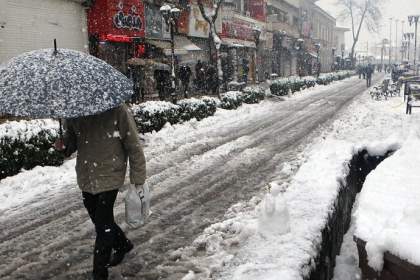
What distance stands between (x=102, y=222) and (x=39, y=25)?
13.7m

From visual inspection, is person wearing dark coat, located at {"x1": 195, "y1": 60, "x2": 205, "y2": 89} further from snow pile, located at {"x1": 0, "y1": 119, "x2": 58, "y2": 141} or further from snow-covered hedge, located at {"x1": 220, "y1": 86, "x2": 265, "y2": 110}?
snow pile, located at {"x1": 0, "y1": 119, "x2": 58, "y2": 141}

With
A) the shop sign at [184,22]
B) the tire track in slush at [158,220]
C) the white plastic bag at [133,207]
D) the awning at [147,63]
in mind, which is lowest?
the tire track in slush at [158,220]

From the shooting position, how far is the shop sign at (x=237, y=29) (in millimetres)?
31328

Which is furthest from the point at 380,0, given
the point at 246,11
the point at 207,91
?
the point at 207,91

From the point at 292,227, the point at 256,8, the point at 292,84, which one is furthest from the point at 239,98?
the point at 256,8

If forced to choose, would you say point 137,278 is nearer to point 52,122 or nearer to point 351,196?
point 351,196

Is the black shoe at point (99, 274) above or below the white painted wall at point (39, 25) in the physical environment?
below

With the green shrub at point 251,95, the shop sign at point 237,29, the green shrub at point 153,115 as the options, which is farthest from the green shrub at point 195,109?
the shop sign at point 237,29

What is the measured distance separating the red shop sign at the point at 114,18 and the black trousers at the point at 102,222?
1537cm

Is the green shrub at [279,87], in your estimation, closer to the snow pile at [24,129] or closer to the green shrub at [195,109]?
the green shrub at [195,109]

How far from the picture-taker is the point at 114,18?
724 inches

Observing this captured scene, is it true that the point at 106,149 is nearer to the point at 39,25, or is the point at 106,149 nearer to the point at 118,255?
the point at 118,255

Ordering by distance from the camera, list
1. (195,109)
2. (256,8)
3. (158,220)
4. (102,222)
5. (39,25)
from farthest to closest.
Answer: (256,8), (39,25), (195,109), (158,220), (102,222)

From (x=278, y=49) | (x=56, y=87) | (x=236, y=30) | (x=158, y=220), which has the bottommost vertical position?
(x=158, y=220)
